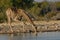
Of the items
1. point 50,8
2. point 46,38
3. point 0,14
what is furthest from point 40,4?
point 46,38

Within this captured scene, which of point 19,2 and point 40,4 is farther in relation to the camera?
point 40,4

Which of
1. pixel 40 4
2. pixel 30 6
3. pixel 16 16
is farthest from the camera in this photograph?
pixel 40 4

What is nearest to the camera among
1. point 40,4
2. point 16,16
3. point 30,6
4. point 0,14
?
point 16,16

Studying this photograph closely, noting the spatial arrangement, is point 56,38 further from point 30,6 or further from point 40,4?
point 40,4

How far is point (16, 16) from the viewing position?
20.6 m

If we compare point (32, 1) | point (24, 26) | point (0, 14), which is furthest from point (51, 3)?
point (24, 26)

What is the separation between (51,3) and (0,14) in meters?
17.7

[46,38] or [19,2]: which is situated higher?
[19,2]

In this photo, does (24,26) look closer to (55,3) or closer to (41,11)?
(41,11)

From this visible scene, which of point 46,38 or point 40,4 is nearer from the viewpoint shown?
point 46,38

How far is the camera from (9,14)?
20703 millimetres

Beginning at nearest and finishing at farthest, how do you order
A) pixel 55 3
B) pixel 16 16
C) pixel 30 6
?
pixel 16 16 → pixel 30 6 → pixel 55 3

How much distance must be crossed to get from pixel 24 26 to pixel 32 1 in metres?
25.0

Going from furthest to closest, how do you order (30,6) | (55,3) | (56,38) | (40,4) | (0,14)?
(55,3) < (40,4) < (30,6) < (0,14) < (56,38)
